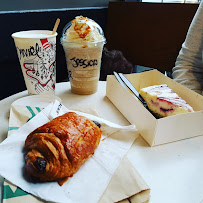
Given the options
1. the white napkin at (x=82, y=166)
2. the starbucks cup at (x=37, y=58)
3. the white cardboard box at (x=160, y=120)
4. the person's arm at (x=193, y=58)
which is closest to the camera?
the white napkin at (x=82, y=166)

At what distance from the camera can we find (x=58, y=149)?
1.91 feet

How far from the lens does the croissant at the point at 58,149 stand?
555 millimetres

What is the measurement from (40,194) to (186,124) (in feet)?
1.76

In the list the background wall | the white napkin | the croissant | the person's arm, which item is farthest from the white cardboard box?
the background wall

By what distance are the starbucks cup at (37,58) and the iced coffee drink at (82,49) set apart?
0.27 feet

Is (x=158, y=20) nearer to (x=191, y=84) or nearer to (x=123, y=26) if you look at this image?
(x=123, y=26)

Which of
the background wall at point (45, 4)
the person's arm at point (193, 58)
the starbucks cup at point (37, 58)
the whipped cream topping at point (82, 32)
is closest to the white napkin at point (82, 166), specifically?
the starbucks cup at point (37, 58)

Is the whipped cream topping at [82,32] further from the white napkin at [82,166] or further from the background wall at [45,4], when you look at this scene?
the background wall at [45,4]

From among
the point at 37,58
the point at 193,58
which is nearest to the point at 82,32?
the point at 37,58

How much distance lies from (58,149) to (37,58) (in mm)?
498

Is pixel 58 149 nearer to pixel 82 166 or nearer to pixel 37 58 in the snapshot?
pixel 82 166

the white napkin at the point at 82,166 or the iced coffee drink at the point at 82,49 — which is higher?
the iced coffee drink at the point at 82,49

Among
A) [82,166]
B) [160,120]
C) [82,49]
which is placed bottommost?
[82,166]

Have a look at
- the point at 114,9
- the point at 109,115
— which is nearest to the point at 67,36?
the point at 109,115
